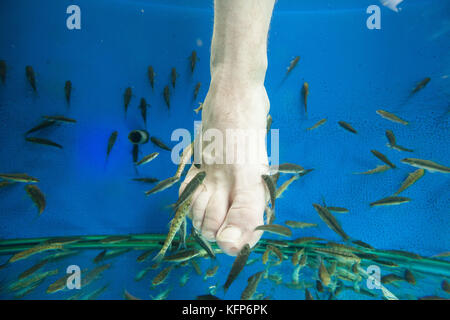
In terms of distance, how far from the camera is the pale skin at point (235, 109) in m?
0.98

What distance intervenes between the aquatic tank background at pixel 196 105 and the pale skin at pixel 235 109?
873 mm

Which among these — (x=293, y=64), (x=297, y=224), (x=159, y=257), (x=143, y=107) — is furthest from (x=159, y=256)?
(x=293, y=64)

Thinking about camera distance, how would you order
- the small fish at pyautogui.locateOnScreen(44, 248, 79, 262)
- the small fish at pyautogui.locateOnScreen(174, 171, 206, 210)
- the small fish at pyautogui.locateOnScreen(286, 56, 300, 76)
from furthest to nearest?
the small fish at pyautogui.locateOnScreen(286, 56, 300, 76) → the small fish at pyautogui.locateOnScreen(44, 248, 79, 262) → the small fish at pyautogui.locateOnScreen(174, 171, 206, 210)

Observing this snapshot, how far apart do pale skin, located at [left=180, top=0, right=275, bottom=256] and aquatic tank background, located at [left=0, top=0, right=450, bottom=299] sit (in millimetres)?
873

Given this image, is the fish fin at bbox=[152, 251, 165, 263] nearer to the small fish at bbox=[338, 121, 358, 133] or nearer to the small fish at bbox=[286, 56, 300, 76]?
the small fish at bbox=[338, 121, 358, 133]

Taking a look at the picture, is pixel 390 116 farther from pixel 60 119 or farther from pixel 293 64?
pixel 60 119

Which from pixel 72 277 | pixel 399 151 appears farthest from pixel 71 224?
pixel 399 151

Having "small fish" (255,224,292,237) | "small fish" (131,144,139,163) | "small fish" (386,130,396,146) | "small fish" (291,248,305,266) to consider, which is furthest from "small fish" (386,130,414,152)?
"small fish" (131,144,139,163)

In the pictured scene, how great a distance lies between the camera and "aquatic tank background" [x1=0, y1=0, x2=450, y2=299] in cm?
192

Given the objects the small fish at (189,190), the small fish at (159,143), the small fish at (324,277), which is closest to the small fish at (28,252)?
the small fish at (159,143)

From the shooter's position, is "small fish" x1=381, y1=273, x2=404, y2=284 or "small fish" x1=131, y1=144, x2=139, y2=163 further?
"small fish" x1=131, y1=144, x2=139, y2=163
